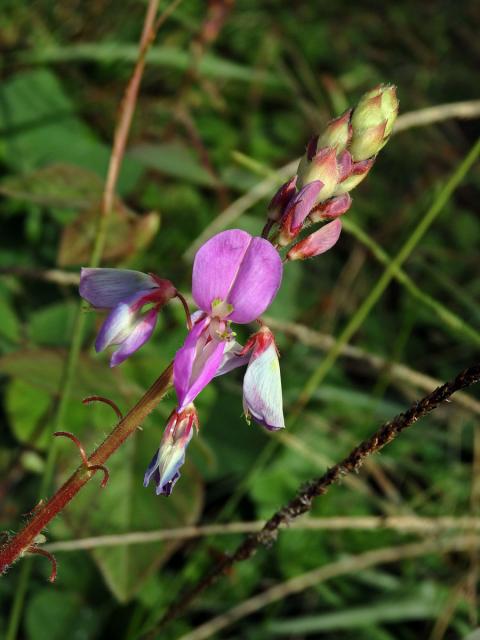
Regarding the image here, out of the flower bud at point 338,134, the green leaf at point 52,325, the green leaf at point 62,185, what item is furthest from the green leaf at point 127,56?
the flower bud at point 338,134

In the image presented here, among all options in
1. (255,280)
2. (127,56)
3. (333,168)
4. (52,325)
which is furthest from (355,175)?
(127,56)

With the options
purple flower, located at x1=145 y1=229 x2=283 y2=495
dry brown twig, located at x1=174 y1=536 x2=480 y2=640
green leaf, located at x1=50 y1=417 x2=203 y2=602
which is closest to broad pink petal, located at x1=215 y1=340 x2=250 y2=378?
purple flower, located at x1=145 y1=229 x2=283 y2=495

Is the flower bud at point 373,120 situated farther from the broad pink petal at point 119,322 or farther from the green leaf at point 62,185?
the green leaf at point 62,185

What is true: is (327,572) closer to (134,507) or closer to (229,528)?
(229,528)

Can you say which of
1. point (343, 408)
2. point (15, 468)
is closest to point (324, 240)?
point (15, 468)

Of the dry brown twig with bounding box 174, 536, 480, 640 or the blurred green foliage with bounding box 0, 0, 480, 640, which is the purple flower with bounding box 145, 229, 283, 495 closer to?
the blurred green foliage with bounding box 0, 0, 480, 640

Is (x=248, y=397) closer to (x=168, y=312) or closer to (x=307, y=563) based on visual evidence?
(x=307, y=563)
